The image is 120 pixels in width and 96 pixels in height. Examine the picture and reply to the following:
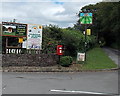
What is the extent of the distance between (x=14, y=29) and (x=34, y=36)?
170cm

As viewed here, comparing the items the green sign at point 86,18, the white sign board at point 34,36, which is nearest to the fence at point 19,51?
the white sign board at point 34,36

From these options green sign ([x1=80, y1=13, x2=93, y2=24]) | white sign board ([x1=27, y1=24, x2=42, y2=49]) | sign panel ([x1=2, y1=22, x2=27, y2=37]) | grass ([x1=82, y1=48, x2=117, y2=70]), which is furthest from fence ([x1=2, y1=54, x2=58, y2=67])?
green sign ([x1=80, y1=13, x2=93, y2=24])

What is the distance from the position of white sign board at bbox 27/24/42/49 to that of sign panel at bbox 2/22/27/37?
0.47m

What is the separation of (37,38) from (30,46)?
89 cm

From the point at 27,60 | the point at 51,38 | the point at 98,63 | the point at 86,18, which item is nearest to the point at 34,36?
the point at 51,38

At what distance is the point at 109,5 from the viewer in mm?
33031

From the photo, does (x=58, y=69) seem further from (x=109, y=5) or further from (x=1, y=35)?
(x=109, y=5)

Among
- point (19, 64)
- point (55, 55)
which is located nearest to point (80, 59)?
point (55, 55)

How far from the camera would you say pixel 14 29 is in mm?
14586

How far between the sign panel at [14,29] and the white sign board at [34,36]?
0.47m

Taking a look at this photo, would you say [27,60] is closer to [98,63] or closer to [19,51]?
[19,51]

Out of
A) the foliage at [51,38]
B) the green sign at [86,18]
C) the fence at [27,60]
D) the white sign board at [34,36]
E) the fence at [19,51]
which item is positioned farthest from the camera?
the green sign at [86,18]

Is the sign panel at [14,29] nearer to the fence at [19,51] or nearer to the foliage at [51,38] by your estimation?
the fence at [19,51]

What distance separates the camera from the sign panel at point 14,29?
1437cm
